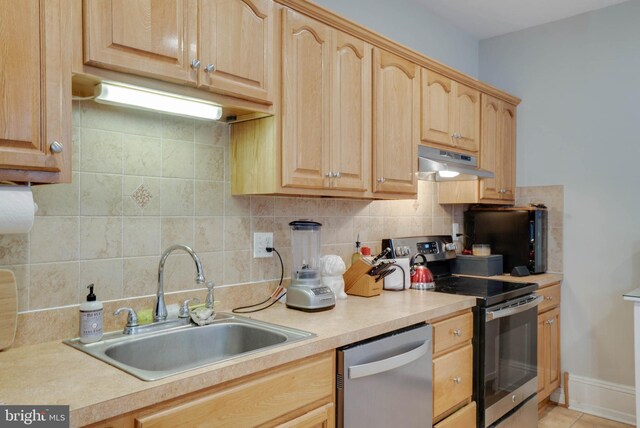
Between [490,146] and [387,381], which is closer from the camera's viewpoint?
[387,381]

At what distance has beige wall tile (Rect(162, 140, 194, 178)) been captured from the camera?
182 centimetres

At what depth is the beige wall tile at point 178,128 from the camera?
5.99 ft

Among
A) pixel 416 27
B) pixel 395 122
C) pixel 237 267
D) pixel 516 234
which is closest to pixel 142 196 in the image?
pixel 237 267

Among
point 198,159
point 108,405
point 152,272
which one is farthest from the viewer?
point 198,159

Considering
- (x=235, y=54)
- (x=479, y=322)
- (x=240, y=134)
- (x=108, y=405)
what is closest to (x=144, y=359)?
(x=108, y=405)

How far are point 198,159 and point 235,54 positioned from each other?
47cm

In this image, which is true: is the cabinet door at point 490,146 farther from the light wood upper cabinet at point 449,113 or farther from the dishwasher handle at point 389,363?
the dishwasher handle at point 389,363

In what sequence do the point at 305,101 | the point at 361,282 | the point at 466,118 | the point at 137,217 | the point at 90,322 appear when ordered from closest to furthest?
the point at 90,322
the point at 137,217
the point at 305,101
the point at 361,282
the point at 466,118

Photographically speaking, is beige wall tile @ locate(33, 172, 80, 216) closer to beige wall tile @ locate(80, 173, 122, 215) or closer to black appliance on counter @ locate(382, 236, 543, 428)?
beige wall tile @ locate(80, 173, 122, 215)

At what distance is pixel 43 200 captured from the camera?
150cm

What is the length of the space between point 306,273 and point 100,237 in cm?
86

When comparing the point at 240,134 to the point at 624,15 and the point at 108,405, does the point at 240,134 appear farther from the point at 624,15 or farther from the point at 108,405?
the point at 624,15

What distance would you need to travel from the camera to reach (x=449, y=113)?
9.33ft

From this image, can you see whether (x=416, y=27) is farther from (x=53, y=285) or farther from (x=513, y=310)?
(x=53, y=285)
